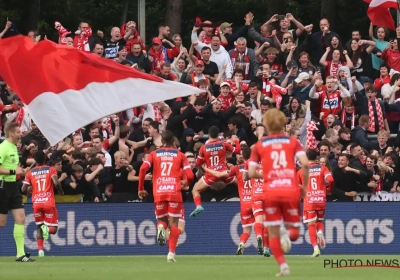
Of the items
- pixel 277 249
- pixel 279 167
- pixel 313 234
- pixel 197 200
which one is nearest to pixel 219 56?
pixel 197 200

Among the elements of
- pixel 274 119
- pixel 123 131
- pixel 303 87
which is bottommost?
pixel 274 119

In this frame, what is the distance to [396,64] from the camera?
29.4 metres

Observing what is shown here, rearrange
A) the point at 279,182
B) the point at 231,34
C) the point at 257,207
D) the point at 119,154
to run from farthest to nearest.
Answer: the point at 231,34 → the point at 119,154 → the point at 257,207 → the point at 279,182

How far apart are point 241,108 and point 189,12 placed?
15255 millimetres

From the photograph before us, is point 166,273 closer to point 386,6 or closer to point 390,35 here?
point 386,6

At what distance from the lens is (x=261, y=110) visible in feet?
88.8

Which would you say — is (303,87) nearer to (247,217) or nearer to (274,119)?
(247,217)

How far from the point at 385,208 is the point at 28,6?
14.1m

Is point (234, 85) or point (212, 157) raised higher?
point (234, 85)

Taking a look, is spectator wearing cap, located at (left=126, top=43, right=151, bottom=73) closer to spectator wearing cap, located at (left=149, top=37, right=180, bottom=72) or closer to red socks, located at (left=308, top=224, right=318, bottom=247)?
spectator wearing cap, located at (left=149, top=37, right=180, bottom=72)

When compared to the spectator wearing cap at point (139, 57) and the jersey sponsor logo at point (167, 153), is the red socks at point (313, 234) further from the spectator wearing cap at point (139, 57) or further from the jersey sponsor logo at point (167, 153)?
the spectator wearing cap at point (139, 57)

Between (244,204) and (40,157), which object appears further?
(244,204)

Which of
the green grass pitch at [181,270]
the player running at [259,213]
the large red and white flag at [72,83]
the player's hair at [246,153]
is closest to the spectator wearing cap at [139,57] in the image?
the player's hair at [246,153]

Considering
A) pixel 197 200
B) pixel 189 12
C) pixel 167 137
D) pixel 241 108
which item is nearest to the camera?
pixel 167 137
